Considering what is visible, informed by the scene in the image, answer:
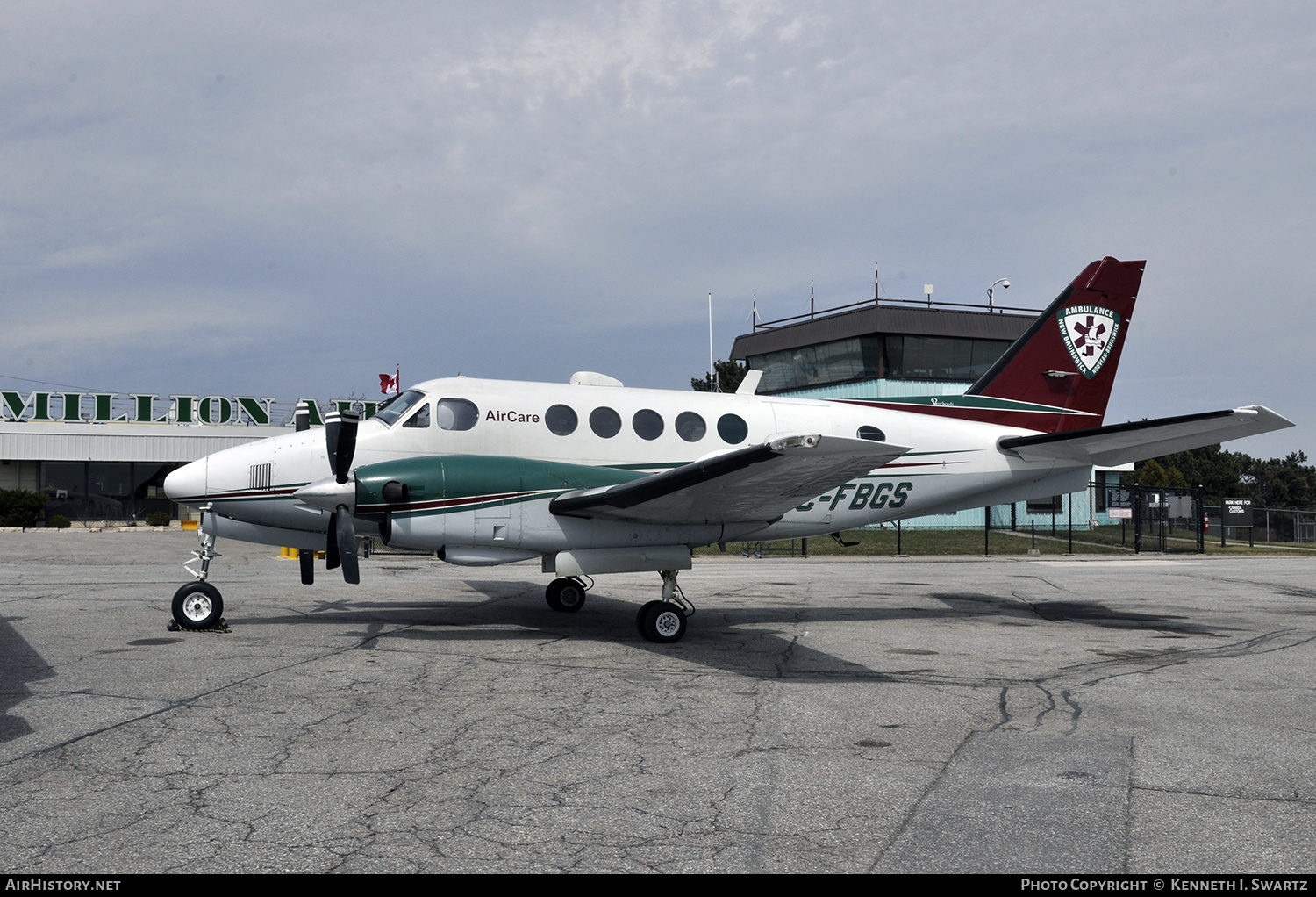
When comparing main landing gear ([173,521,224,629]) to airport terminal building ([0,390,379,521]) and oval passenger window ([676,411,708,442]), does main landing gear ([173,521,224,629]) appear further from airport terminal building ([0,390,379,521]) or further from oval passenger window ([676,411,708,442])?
airport terminal building ([0,390,379,521])

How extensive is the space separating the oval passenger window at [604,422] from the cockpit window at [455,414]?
163 cm

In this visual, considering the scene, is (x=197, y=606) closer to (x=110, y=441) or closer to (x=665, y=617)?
(x=665, y=617)

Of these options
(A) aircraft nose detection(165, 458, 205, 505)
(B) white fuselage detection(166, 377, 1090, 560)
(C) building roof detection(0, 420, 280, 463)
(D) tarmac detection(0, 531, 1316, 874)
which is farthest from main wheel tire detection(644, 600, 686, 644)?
(C) building roof detection(0, 420, 280, 463)

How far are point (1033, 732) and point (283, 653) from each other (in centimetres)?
760

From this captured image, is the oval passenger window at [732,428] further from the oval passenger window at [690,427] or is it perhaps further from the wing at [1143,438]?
the wing at [1143,438]

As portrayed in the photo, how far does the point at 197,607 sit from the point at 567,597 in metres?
5.25

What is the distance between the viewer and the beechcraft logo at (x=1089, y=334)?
52.9 feet

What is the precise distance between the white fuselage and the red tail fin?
39.7 inches

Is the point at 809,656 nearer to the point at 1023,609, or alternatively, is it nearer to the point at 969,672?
the point at 969,672

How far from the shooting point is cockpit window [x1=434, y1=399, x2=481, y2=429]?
12.5m

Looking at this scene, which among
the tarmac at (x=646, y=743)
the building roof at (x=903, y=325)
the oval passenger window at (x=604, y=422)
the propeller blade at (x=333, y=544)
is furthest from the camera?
the building roof at (x=903, y=325)

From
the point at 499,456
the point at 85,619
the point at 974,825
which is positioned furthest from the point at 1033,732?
the point at 85,619

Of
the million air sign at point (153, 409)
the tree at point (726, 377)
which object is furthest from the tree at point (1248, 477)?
the million air sign at point (153, 409)

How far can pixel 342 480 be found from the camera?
444 inches
